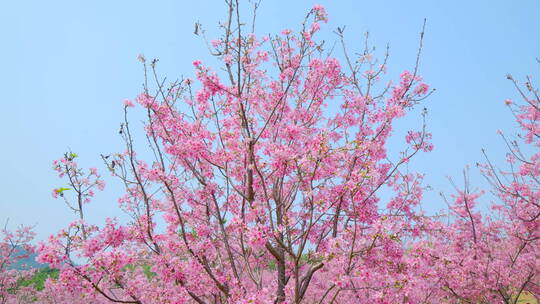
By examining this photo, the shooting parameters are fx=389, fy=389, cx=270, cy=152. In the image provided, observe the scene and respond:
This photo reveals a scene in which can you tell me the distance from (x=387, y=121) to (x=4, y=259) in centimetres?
1510

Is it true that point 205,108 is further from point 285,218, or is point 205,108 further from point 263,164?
point 285,218

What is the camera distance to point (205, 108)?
320 inches

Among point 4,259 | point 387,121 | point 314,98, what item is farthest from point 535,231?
point 4,259

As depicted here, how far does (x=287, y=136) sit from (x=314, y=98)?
194 centimetres

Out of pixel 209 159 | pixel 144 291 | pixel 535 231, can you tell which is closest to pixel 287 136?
pixel 209 159

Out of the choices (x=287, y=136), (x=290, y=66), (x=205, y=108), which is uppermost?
(x=290, y=66)

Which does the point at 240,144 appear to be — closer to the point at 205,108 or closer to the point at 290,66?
the point at 205,108

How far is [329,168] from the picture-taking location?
7.22m

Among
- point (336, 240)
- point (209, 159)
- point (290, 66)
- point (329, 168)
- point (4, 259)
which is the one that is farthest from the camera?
point (4, 259)

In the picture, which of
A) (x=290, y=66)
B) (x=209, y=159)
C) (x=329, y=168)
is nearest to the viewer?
(x=329, y=168)

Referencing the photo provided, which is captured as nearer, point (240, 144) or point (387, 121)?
point (240, 144)

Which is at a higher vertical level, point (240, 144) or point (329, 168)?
point (240, 144)

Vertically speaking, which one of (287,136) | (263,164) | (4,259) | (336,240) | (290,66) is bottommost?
(336,240)

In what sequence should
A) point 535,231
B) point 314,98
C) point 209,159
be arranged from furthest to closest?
point 535,231 → point 314,98 → point 209,159
